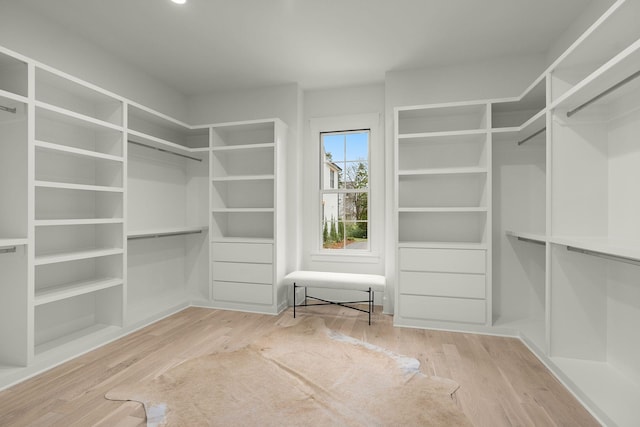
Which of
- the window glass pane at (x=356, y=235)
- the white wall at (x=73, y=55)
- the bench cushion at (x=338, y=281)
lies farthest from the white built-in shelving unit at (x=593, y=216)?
the white wall at (x=73, y=55)

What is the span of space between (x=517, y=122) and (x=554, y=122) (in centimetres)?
113

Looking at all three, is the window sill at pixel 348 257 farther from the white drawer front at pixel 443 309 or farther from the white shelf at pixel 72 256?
the white shelf at pixel 72 256

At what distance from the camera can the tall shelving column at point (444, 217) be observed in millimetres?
3195

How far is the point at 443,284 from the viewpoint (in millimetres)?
3268

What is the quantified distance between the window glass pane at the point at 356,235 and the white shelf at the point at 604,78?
2364 millimetres

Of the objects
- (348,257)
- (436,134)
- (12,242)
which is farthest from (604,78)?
(12,242)

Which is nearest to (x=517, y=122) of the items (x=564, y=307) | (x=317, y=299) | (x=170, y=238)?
(x=564, y=307)

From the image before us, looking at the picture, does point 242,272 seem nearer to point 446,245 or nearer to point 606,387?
point 446,245

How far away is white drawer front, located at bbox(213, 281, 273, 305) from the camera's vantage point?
3.76 meters

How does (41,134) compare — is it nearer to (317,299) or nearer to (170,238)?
(170,238)

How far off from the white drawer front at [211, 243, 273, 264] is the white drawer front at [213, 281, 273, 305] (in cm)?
29

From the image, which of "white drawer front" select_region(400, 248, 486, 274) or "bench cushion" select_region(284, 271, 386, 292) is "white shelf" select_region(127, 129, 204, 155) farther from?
"white drawer front" select_region(400, 248, 486, 274)

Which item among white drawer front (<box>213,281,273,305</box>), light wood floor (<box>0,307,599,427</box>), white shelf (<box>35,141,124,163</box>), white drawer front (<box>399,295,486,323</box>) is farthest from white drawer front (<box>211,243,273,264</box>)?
white drawer front (<box>399,295,486,323</box>)

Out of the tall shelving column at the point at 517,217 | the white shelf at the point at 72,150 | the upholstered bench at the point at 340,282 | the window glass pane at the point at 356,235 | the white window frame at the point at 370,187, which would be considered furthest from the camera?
the window glass pane at the point at 356,235
